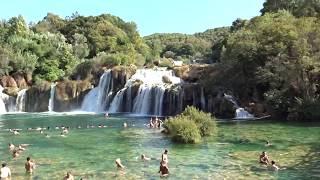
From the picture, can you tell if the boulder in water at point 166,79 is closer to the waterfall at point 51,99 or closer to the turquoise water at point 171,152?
the waterfall at point 51,99

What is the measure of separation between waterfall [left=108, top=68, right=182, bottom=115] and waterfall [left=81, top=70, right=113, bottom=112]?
184cm

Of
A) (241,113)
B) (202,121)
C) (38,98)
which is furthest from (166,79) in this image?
(202,121)

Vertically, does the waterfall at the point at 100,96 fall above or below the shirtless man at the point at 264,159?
above

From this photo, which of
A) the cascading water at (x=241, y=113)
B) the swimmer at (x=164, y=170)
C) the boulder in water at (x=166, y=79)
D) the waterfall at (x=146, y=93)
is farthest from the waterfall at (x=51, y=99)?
the swimmer at (x=164, y=170)

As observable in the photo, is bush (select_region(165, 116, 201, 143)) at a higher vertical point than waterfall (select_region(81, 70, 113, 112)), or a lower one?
lower

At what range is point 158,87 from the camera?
217 ft

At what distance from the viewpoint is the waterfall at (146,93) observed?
6575 centimetres

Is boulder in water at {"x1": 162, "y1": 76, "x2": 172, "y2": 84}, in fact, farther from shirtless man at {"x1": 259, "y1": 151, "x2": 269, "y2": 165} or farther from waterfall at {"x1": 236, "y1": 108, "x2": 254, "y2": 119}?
shirtless man at {"x1": 259, "y1": 151, "x2": 269, "y2": 165}

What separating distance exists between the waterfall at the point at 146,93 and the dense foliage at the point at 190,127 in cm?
2229

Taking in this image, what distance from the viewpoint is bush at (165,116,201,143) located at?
38.6 metres

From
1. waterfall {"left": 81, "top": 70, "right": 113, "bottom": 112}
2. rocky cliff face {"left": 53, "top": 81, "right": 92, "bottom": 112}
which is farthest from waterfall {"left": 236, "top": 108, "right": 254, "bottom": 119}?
rocky cliff face {"left": 53, "top": 81, "right": 92, "bottom": 112}

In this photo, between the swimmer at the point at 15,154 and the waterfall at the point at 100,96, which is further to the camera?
the waterfall at the point at 100,96

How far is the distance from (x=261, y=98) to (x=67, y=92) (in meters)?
29.2

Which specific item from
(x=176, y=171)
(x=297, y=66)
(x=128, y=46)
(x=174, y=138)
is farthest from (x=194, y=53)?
(x=176, y=171)
